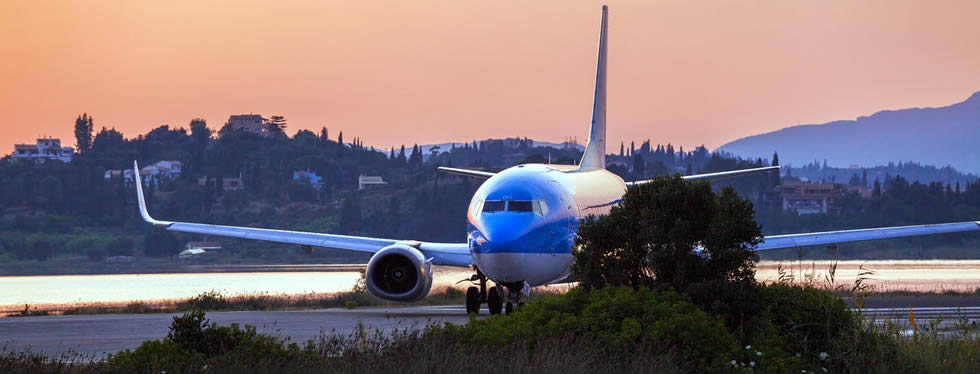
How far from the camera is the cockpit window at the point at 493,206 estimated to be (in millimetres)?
26578

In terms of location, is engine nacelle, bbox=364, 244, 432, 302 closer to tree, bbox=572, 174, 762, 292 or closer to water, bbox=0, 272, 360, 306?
tree, bbox=572, 174, 762, 292

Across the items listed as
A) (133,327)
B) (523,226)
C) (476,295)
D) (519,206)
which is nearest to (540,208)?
(519,206)

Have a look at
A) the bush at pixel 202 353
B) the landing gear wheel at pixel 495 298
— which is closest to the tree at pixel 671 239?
the bush at pixel 202 353

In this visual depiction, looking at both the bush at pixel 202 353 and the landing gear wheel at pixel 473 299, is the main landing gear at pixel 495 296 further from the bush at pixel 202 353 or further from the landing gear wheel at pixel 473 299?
the bush at pixel 202 353

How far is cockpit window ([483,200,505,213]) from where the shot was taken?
26578 millimetres

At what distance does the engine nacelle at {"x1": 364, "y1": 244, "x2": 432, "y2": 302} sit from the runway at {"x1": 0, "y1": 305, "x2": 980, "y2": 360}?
0.59m

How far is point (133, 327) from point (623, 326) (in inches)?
534

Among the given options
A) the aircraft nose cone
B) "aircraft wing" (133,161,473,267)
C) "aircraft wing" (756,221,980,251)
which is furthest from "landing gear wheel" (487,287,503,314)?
"aircraft wing" (756,221,980,251)

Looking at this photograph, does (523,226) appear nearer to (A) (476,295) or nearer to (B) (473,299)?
(A) (476,295)

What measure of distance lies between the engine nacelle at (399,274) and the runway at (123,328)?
0.60 metres

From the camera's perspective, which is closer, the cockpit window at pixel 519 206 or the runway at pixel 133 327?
the runway at pixel 133 327

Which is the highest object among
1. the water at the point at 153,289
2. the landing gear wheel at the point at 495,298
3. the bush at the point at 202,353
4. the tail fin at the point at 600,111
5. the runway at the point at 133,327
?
the tail fin at the point at 600,111

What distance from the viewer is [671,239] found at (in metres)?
16.3

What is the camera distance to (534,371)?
12273mm
